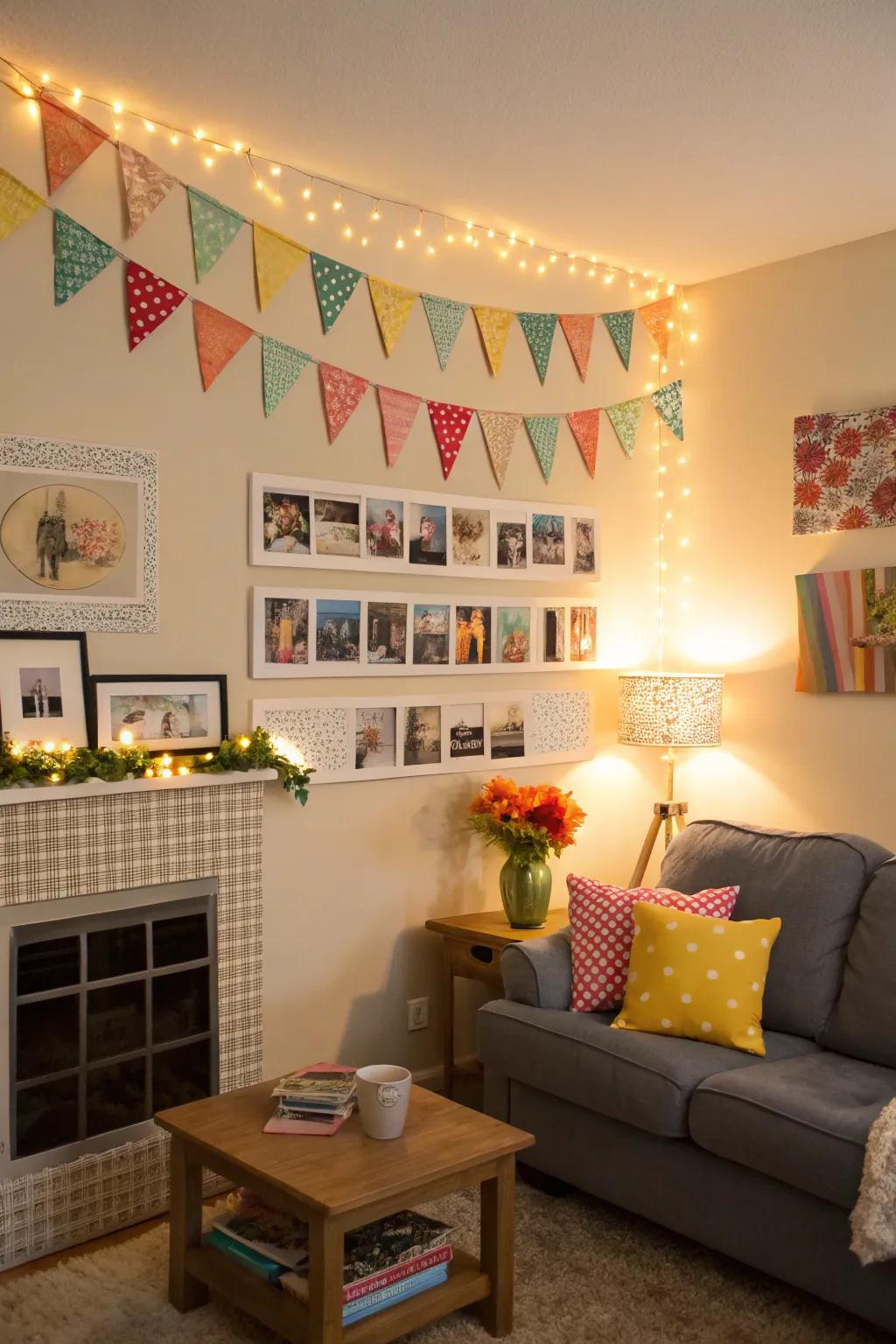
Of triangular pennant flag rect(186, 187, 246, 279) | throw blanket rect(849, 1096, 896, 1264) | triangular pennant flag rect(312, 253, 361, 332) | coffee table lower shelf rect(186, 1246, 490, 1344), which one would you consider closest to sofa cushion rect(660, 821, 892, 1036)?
throw blanket rect(849, 1096, 896, 1264)

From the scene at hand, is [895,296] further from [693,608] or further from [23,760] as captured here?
[23,760]

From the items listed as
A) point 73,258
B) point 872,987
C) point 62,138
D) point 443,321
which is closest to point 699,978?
point 872,987

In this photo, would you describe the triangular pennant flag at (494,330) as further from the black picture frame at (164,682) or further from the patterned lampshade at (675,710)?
the black picture frame at (164,682)

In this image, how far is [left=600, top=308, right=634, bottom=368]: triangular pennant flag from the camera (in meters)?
4.25

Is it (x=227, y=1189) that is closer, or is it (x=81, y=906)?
(x=81, y=906)

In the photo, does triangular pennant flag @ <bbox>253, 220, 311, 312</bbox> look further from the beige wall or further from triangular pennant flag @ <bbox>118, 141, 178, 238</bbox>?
triangular pennant flag @ <bbox>118, 141, 178, 238</bbox>

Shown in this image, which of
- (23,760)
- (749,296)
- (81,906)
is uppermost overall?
(749,296)

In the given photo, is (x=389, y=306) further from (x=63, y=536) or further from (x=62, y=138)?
(x=63, y=536)

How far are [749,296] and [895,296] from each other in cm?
56

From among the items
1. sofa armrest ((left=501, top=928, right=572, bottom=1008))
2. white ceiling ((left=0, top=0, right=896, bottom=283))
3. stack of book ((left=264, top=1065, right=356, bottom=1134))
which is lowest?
stack of book ((left=264, top=1065, right=356, bottom=1134))

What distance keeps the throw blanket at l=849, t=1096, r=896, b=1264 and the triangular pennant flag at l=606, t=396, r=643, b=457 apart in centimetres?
259

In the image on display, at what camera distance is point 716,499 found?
4.33 m

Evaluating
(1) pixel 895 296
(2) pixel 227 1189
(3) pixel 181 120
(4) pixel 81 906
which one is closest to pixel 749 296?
(1) pixel 895 296

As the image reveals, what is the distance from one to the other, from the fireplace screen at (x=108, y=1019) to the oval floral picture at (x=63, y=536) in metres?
0.79
